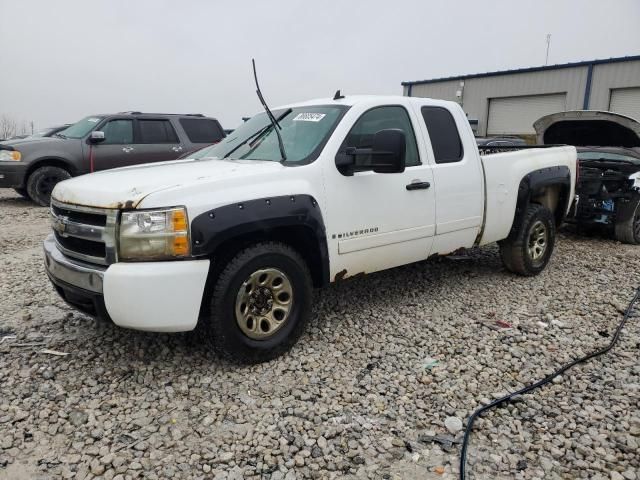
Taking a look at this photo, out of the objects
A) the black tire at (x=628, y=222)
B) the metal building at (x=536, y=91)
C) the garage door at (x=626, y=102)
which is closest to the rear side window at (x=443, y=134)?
the black tire at (x=628, y=222)

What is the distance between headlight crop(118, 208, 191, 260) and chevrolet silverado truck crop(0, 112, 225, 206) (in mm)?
7295

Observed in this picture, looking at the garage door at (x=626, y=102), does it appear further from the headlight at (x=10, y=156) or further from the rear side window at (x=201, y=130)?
the headlight at (x=10, y=156)

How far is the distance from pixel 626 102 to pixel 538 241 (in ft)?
60.0

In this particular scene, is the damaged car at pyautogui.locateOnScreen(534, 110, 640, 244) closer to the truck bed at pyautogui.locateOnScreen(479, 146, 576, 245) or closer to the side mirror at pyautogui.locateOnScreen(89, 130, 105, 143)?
the truck bed at pyautogui.locateOnScreen(479, 146, 576, 245)

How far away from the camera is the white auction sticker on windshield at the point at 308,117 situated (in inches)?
155

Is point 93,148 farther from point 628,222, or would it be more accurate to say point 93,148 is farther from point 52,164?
point 628,222

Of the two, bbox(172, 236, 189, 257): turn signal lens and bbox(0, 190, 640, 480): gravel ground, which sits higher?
bbox(172, 236, 189, 257): turn signal lens

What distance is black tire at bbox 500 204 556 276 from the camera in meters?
5.23

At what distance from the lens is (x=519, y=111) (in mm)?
23375

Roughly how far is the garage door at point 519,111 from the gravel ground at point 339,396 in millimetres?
20088

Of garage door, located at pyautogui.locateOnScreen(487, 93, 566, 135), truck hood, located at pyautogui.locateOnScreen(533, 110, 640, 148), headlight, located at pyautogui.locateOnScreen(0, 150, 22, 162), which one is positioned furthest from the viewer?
garage door, located at pyautogui.locateOnScreen(487, 93, 566, 135)

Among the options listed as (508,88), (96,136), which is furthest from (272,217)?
(508,88)

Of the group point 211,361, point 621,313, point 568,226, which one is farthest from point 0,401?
point 568,226

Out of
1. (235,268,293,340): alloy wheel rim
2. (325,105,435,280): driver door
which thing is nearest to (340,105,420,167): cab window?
(325,105,435,280): driver door
